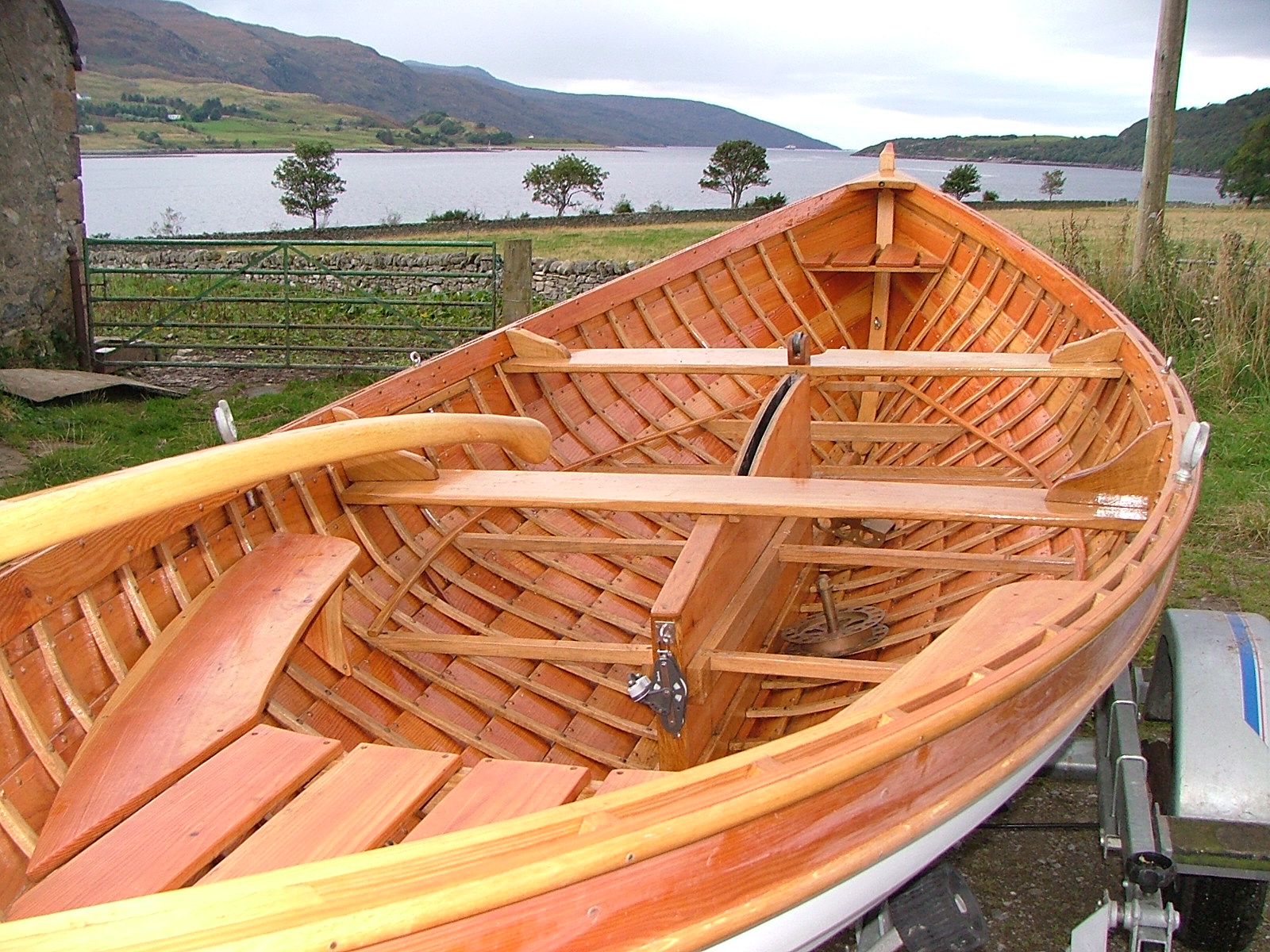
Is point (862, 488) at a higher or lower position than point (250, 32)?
lower

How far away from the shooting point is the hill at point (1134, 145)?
24.6 meters

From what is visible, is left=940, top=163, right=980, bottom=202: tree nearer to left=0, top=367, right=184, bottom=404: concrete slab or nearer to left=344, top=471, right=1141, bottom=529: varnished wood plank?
left=0, top=367, right=184, bottom=404: concrete slab

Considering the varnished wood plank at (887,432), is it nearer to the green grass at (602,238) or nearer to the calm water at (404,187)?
the green grass at (602,238)

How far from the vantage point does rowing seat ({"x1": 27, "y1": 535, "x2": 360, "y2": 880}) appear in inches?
73.8

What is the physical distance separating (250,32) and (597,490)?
20191 centimetres

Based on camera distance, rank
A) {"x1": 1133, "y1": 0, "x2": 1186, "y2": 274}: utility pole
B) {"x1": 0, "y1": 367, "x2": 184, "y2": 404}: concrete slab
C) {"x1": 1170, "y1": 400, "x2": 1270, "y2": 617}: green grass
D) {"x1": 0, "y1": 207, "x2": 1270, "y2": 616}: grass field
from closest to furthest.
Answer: {"x1": 1170, "y1": 400, "x2": 1270, "y2": 617}: green grass → {"x1": 0, "y1": 207, "x2": 1270, "y2": 616}: grass field → {"x1": 0, "y1": 367, "x2": 184, "y2": 404}: concrete slab → {"x1": 1133, "y1": 0, "x2": 1186, "y2": 274}: utility pole

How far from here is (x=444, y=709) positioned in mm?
2994

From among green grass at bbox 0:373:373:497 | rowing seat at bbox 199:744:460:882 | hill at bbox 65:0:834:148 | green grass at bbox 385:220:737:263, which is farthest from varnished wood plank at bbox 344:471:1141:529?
hill at bbox 65:0:834:148

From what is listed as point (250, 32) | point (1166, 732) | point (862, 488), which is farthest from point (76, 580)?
point (250, 32)

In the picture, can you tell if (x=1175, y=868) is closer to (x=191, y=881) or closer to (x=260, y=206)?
(x=191, y=881)

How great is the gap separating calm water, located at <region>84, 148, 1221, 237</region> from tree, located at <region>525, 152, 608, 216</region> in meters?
1.50

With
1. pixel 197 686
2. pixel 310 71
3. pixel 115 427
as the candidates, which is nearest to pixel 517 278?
pixel 115 427

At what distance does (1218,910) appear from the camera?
8.48 ft

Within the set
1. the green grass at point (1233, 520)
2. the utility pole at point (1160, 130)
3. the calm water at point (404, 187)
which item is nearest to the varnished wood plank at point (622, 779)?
the green grass at point (1233, 520)
